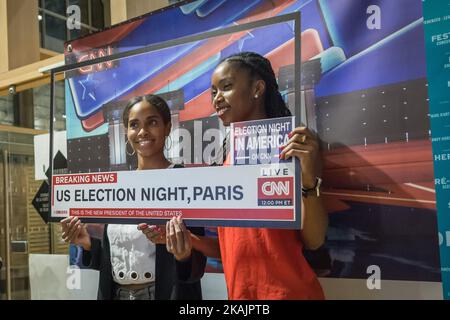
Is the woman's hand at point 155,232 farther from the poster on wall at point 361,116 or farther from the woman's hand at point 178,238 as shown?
the poster on wall at point 361,116

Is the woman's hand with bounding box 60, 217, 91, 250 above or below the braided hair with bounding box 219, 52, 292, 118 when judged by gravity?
below

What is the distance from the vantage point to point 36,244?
2.70 meters

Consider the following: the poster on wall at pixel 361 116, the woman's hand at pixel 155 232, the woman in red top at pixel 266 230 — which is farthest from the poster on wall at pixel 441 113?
the woman's hand at pixel 155 232

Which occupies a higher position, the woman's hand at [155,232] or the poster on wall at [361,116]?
the poster on wall at [361,116]

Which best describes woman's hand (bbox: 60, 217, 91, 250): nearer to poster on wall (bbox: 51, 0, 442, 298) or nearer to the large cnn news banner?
the large cnn news banner

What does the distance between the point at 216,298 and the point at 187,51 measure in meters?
0.96

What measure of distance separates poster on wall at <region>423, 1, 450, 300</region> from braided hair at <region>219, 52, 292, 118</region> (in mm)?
452

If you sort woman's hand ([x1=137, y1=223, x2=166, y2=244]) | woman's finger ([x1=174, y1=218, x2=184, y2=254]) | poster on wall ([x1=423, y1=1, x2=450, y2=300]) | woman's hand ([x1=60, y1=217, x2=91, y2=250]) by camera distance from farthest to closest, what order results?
woman's hand ([x1=60, y1=217, x2=91, y2=250]) → woman's hand ([x1=137, y1=223, x2=166, y2=244]) → woman's finger ([x1=174, y1=218, x2=184, y2=254]) → poster on wall ([x1=423, y1=1, x2=450, y2=300])

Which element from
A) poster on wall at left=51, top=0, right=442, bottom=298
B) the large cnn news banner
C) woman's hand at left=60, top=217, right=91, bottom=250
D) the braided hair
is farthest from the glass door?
the braided hair

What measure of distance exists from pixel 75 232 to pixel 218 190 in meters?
0.79

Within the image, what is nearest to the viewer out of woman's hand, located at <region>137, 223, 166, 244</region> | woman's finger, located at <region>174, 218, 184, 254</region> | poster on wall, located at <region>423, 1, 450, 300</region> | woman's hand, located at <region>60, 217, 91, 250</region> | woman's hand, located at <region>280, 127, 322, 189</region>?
poster on wall, located at <region>423, 1, 450, 300</region>

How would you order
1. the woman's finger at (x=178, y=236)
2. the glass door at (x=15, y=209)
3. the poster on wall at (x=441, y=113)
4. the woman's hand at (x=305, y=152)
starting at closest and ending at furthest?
1. the poster on wall at (x=441, y=113)
2. the woman's hand at (x=305, y=152)
3. the woman's finger at (x=178, y=236)
4. the glass door at (x=15, y=209)

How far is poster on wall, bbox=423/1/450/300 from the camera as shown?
4.57ft

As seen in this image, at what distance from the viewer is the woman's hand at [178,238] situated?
5.85 ft
